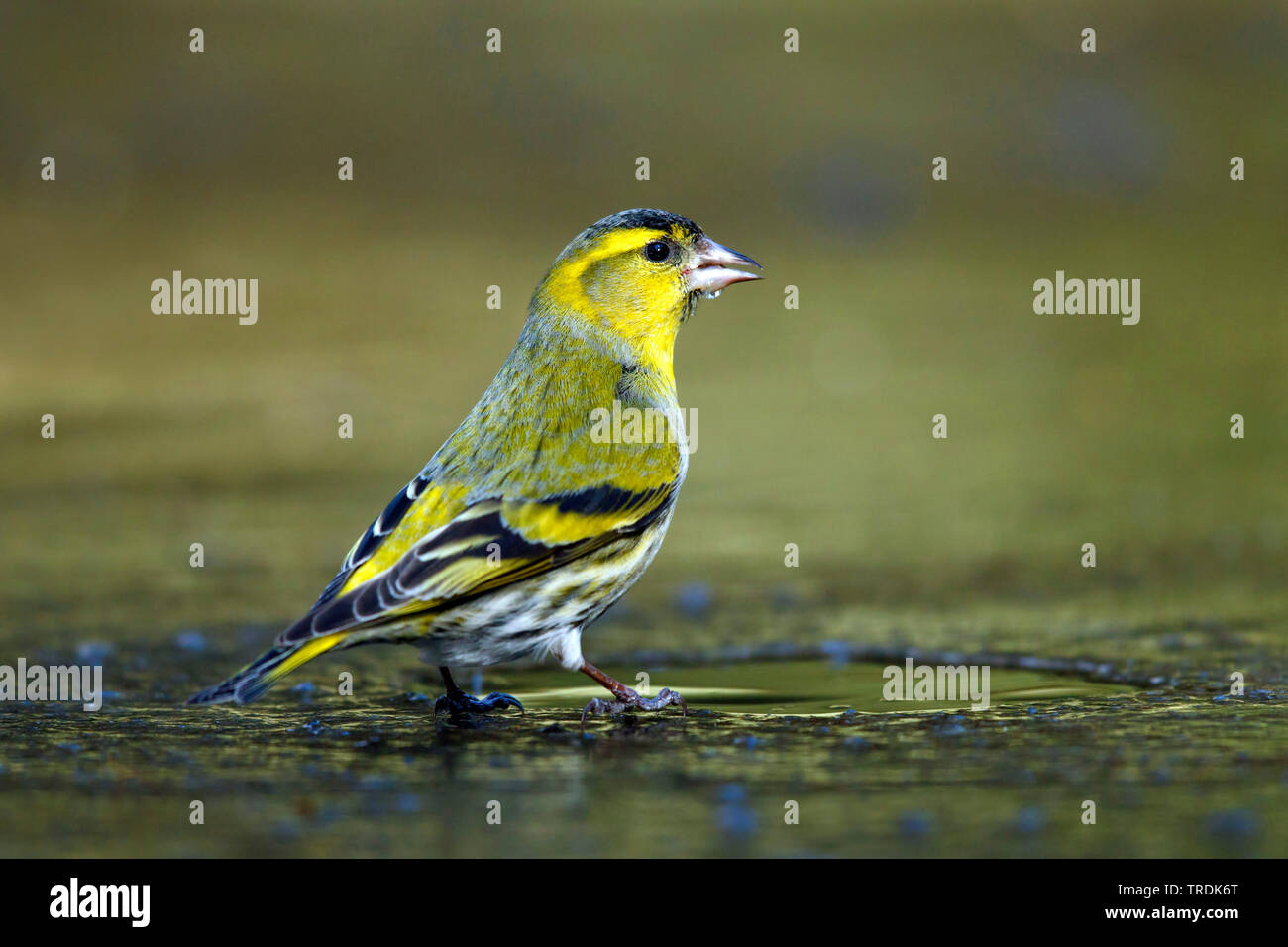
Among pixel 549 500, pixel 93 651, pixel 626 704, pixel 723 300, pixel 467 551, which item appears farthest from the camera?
pixel 723 300

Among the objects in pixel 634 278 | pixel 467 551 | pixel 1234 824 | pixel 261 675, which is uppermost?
pixel 634 278

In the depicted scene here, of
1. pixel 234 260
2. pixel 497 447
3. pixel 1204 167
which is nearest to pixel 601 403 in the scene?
pixel 497 447

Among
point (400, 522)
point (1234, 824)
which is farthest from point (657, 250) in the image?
point (1234, 824)

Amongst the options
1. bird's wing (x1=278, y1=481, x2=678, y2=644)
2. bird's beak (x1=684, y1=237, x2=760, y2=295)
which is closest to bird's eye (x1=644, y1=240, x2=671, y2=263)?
bird's beak (x1=684, y1=237, x2=760, y2=295)

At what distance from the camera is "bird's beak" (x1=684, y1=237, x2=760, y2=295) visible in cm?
641

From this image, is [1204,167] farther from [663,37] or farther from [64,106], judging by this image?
[64,106]

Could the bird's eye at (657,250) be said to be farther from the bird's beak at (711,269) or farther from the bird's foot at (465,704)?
the bird's foot at (465,704)

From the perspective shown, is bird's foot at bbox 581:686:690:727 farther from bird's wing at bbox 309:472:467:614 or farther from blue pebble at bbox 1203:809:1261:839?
blue pebble at bbox 1203:809:1261:839

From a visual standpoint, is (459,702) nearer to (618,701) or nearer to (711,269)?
(618,701)

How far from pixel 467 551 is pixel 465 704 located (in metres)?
0.73

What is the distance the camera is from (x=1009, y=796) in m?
4.53

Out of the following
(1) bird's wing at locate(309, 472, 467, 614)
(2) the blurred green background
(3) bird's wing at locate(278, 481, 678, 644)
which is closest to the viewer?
(3) bird's wing at locate(278, 481, 678, 644)

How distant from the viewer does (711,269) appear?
645cm
